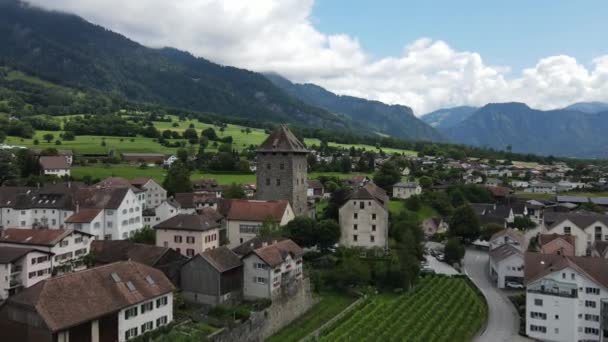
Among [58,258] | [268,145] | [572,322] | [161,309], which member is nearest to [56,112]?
[268,145]

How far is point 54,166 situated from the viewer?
86500mm

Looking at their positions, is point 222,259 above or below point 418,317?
above

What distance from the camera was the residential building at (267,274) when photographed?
138ft

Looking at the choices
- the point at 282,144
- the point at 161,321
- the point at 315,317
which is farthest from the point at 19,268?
the point at 282,144

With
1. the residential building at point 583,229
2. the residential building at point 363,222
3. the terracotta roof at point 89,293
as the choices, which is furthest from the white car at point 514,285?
the terracotta roof at point 89,293

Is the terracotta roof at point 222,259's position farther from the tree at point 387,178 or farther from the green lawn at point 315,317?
the tree at point 387,178

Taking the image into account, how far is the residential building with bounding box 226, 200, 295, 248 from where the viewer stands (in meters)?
56.2

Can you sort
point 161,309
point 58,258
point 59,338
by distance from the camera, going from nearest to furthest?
point 59,338
point 161,309
point 58,258

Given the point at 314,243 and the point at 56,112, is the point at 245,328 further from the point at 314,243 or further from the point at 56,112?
the point at 56,112

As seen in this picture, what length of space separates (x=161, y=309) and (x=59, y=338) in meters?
7.40

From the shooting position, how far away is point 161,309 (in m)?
34.6

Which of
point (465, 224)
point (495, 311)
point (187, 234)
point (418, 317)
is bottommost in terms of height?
point (495, 311)

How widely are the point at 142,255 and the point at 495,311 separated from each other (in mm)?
32911

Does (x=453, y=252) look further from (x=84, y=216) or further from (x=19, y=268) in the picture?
(x=19, y=268)
